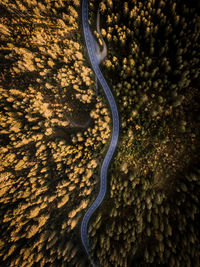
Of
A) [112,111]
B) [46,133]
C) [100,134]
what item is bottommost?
[46,133]

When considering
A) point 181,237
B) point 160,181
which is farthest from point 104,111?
point 181,237

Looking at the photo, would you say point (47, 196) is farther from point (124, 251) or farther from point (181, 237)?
point (181, 237)

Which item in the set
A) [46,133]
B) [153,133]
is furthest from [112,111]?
[46,133]

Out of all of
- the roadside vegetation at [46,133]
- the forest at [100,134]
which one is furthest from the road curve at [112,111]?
the roadside vegetation at [46,133]

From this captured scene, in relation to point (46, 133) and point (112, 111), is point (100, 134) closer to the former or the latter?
point (112, 111)

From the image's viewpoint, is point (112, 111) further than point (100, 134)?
No

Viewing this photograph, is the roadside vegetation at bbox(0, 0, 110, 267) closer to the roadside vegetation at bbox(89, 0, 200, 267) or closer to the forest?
the forest

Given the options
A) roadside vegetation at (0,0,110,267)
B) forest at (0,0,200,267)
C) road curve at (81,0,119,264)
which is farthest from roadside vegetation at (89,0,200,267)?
roadside vegetation at (0,0,110,267)

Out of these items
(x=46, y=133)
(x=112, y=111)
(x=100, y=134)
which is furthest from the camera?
(x=46, y=133)
